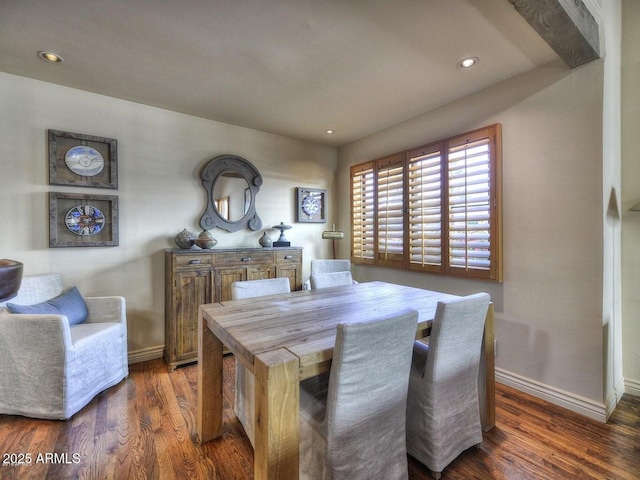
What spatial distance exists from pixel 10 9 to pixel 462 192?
11.2 ft

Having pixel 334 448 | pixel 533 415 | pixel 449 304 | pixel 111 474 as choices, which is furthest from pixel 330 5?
pixel 533 415

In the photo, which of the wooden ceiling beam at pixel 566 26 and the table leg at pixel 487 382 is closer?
the wooden ceiling beam at pixel 566 26

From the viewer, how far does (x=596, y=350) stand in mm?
2018

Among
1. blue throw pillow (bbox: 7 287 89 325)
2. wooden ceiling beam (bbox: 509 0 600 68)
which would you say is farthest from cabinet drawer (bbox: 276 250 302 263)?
wooden ceiling beam (bbox: 509 0 600 68)

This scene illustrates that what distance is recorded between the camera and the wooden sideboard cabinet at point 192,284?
2.75 metres

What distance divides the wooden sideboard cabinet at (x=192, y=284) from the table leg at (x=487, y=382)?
221cm

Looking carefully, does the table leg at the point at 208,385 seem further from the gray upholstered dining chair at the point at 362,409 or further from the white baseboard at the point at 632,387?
the white baseboard at the point at 632,387

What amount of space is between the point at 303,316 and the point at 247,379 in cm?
56

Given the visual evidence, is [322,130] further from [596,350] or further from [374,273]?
[596,350]

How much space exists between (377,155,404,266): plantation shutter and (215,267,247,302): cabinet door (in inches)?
67.3

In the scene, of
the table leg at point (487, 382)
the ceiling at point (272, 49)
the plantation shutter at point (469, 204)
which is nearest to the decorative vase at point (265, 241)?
the ceiling at point (272, 49)

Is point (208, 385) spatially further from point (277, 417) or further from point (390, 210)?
point (390, 210)

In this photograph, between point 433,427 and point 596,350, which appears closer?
point 433,427

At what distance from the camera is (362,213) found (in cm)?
392
